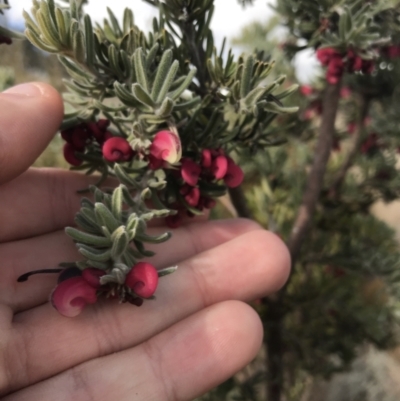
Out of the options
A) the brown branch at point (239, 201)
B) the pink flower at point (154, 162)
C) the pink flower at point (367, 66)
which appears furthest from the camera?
→ the brown branch at point (239, 201)

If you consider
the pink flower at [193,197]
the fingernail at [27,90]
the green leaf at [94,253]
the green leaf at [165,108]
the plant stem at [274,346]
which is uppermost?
the green leaf at [165,108]

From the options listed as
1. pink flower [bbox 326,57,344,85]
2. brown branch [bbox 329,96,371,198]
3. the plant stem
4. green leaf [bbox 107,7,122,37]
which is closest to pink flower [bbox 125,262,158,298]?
green leaf [bbox 107,7,122,37]

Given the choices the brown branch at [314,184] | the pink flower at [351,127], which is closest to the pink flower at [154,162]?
the brown branch at [314,184]

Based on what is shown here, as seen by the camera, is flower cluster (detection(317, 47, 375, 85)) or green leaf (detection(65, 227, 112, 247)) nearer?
green leaf (detection(65, 227, 112, 247))

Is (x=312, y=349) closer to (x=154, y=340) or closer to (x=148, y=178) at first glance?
(x=154, y=340)

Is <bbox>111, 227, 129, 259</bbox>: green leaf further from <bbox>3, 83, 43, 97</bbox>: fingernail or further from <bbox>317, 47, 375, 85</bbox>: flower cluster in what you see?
<bbox>317, 47, 375, 85</bbox>: flower cluster

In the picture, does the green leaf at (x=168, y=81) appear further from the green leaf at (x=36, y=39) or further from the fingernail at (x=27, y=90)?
the fingernail at (x=27, y=90)
